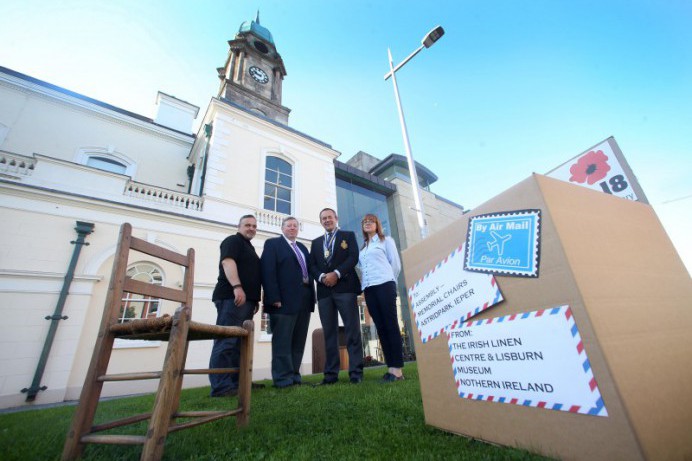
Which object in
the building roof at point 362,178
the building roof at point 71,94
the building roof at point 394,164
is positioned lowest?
the building roof at point 362,178

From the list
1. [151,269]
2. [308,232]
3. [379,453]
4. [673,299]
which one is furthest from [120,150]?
[673,299]

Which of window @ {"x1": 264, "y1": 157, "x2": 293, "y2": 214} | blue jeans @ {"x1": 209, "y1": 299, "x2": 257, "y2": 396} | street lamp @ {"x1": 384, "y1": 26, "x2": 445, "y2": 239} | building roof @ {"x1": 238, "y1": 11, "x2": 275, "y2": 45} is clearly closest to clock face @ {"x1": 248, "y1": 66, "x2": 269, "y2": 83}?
building roof @ {"x1": 238, "y1": 11, "x2": 275, "y2": 45}

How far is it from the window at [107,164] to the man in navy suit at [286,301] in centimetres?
869

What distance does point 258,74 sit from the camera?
14.8 metres

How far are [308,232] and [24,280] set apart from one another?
6384mm

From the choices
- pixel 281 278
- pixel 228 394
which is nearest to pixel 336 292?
pixel 281 278

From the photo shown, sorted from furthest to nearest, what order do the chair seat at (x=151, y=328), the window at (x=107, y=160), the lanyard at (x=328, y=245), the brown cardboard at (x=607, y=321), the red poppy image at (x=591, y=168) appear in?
1. the window at (x=107, y=160)
2. the lanyard at (x=328, y=245)
3. the red poppy image at (x=591, y=168)
4. the chair seat at (x=151, y=328)
5. the brown cardboard at (x=607, y=321)

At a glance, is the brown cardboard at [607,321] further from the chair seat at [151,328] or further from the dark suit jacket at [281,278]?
the dark suit jacket at [281,278]

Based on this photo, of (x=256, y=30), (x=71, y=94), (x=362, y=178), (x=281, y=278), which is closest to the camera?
(x=281, y=278)

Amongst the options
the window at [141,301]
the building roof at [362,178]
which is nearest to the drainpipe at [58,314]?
the window at [141,301]

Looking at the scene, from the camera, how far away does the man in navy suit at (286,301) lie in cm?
315

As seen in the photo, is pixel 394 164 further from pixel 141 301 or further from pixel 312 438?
pixel 312 438

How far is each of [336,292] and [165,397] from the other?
2.27 meters

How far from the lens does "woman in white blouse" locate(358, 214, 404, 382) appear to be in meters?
3.04
